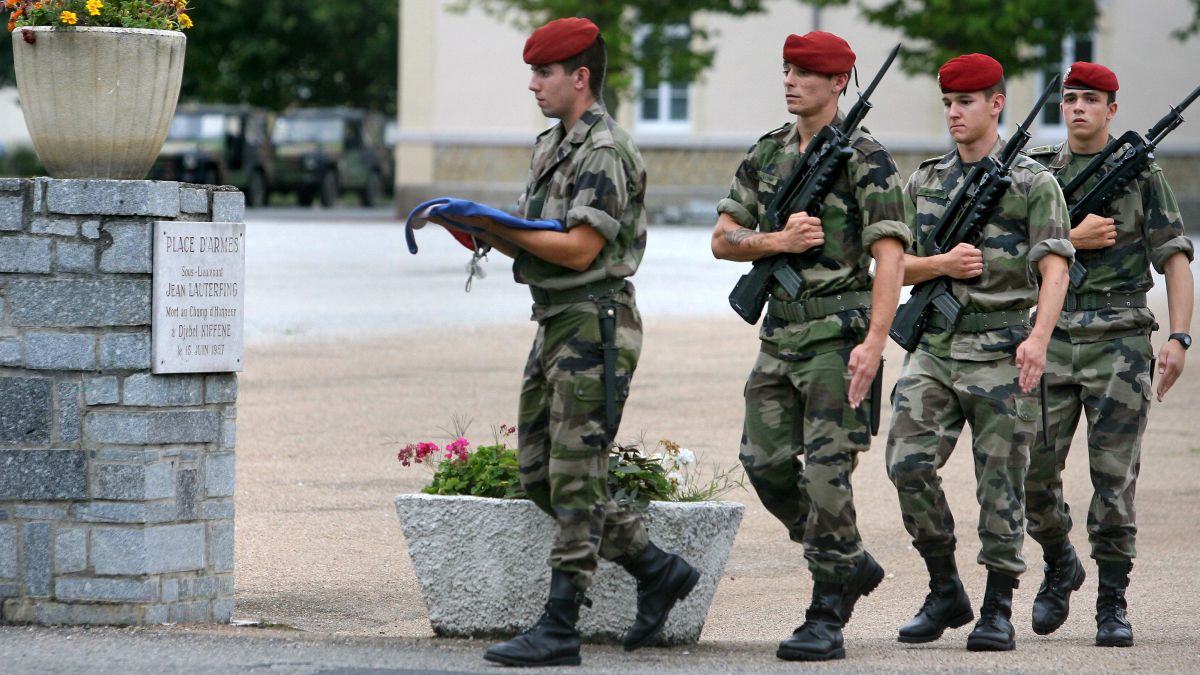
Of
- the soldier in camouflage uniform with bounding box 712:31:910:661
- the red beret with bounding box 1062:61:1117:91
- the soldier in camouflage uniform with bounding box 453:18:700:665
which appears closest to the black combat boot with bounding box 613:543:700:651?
the soldier in camouflage uniform with bounding box 453:18:700:665

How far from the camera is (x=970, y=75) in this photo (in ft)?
20.1

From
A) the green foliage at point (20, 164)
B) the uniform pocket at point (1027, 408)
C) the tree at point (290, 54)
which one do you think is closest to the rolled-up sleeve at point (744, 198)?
the uniform pocket at point (1027, 408)

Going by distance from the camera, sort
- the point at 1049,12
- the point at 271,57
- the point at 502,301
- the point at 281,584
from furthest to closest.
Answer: the point at 271,57 → the point at 1049,12 → the point at 502,301 → the point at 281,584

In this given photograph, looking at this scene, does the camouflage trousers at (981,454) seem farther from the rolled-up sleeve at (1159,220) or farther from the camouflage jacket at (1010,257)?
the rolled-up sleeve at (1159,220)

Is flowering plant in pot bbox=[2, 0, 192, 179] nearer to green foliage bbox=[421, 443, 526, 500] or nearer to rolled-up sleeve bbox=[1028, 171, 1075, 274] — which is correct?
green foliage bbox=[421, 443, 526, 500]

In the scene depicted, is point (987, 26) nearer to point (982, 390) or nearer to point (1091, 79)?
point (1091, 79)

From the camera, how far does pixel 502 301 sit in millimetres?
19016

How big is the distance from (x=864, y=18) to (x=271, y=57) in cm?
2010

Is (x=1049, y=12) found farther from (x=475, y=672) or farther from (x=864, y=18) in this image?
(x=475, y=672)

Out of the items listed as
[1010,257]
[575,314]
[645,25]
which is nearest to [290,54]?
[645,25]

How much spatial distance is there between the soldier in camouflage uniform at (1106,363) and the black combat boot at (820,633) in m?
1.09

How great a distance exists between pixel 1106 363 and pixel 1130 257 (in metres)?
0.40

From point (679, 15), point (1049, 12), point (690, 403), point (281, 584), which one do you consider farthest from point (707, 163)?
point (281, 584)

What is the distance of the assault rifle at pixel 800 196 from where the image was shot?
556 centimetres
